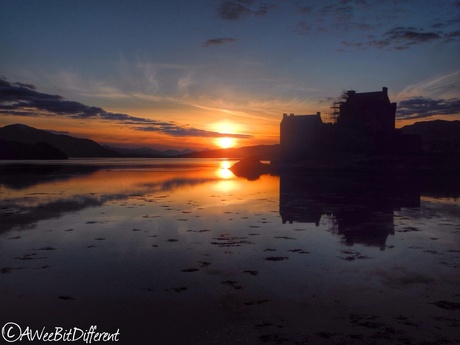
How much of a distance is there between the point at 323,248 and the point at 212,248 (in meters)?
3.80

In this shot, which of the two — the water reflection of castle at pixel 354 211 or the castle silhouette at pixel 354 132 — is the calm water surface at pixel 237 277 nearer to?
the water reflection of castle at pixel 354 211

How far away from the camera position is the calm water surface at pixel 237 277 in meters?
6.81

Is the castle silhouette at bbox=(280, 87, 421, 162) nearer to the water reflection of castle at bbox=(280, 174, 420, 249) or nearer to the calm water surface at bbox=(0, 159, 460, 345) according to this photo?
the water reflection of castle at bbox=(280, 174, 420, 249)

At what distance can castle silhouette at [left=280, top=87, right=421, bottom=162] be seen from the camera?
75875 mm

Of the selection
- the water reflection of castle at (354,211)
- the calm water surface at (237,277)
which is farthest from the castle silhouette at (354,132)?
the calm water surface at (237,277)

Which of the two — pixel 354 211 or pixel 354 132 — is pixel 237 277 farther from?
pixel 354 132

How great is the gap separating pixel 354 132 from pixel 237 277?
7517 centimetres

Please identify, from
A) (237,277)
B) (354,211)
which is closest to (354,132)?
(354,211)

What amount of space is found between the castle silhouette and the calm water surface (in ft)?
199

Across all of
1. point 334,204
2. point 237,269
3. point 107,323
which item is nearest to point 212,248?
point 237,269

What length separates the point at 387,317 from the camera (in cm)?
721

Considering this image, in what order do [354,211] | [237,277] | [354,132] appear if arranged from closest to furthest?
[237,277], [354,211], [354,132]

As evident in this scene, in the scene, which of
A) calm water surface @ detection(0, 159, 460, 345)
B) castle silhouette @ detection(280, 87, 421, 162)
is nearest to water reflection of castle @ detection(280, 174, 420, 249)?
calm water surface @ detection(0, 159, 460, 345)

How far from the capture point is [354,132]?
7925 centimetres
